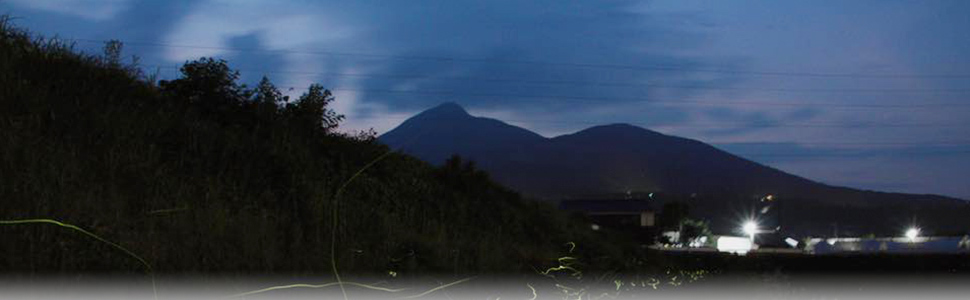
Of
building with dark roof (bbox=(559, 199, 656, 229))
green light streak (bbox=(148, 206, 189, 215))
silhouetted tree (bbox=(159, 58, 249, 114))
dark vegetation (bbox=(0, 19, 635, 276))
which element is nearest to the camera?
dark vegetation (bbox=(0, 19, 635, 276))

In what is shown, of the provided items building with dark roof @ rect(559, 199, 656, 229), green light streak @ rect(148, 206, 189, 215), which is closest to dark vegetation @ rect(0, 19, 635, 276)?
green light streak @ rect(148, 206, 189, 215)

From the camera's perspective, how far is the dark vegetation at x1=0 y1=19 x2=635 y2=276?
31.8ft

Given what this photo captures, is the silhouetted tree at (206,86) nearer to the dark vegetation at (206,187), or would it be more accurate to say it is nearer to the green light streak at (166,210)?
the dark vegetation at (206,187)

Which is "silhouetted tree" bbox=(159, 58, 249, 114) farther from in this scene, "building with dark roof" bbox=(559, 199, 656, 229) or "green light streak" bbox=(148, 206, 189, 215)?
"building with dark roof" bbox=(559, 199, 656, 229)

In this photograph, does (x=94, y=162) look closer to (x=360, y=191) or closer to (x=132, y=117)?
(x=132, y=117)

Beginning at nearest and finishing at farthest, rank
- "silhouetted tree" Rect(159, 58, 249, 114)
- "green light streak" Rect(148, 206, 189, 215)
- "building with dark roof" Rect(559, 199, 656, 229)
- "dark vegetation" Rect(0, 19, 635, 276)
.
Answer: "dark vegetation" Rect(0, 19, 635, 276), "green light streak" Rect(148, 206, 189, 215), "silhouetted tree" Rect(159, 58, 249, 114), "building with dark roof" Rect(559, 199, 656, 229)

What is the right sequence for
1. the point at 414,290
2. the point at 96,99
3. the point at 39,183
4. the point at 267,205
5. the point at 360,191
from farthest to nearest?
1. the point at 360,191
2. the point at 96,99
3. the point at 267,205
4. the point at 414,290
5. the point at 39,183

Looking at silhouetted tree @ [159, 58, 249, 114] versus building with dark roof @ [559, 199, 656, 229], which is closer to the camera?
silhouetted tree @ [159, 58, 249, 114]

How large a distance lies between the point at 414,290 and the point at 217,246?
6.44 ft

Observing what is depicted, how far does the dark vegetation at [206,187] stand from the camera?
9.70m

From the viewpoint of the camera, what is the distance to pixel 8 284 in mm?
8086

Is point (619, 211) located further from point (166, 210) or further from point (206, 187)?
point (166, 210)

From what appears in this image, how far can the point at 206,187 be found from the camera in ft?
40.0

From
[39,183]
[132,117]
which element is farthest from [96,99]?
[39,183]
